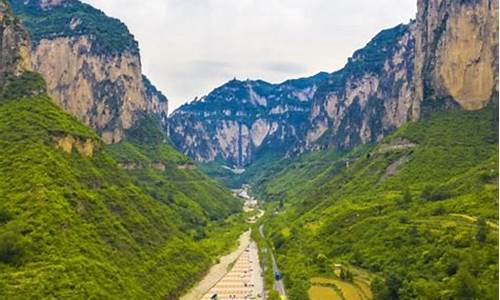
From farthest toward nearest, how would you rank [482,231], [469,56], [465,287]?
[469,56] < [482,231] < [465,287]

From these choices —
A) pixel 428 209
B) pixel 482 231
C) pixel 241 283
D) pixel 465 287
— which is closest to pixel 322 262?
pixel 241 283

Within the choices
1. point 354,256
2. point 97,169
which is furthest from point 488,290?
point 97,169

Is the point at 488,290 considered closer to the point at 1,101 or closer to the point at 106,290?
the point at 106,290

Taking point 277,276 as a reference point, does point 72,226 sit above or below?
above

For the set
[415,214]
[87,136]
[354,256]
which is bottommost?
[354,256]

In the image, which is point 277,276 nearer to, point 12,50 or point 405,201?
point 405,201

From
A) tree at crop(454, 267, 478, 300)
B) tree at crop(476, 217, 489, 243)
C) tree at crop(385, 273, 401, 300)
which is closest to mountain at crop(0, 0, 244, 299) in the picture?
tree at crop(385, 273, 401, 300)
